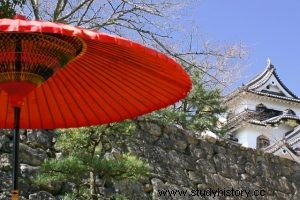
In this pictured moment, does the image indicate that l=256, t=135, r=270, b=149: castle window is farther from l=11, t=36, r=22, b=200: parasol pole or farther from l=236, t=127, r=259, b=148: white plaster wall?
l=11, t=36, r=22, b=200: parasol pole

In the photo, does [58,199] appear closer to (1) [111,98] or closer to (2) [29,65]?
(1) [111,98]

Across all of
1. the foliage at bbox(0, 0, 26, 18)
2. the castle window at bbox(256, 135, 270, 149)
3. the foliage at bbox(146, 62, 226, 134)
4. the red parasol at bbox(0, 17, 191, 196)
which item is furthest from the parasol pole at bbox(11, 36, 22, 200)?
the castle window at bbox(256, 135, 270, 149)

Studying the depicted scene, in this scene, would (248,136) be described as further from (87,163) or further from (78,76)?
(78,76)

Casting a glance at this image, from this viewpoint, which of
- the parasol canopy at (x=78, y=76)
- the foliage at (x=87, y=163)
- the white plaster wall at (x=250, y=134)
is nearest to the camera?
the parasol canopy at (x=78, y=76)

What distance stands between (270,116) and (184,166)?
17.3 m

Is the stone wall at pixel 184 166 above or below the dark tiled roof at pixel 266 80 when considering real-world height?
below

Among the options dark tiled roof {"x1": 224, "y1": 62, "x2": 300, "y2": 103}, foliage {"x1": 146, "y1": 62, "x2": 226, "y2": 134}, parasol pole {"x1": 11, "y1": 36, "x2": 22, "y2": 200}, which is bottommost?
parasol pole {"x1": 11, "y1": 36, "x2": 22, "y2": 200}

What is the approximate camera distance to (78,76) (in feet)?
8.34

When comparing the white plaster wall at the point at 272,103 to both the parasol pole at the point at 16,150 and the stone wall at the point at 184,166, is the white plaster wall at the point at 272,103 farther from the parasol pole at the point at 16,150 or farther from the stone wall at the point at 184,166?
the parasol pole at the point at 16,150

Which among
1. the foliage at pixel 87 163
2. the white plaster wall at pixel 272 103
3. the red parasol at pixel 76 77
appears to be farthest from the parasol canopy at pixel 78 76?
the white plaster wall at pixel 272 103

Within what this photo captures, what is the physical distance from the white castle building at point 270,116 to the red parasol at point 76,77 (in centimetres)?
1586

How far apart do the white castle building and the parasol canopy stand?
625 inches

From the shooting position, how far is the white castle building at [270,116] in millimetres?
20297

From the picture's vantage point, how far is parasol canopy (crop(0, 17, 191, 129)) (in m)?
2.06
